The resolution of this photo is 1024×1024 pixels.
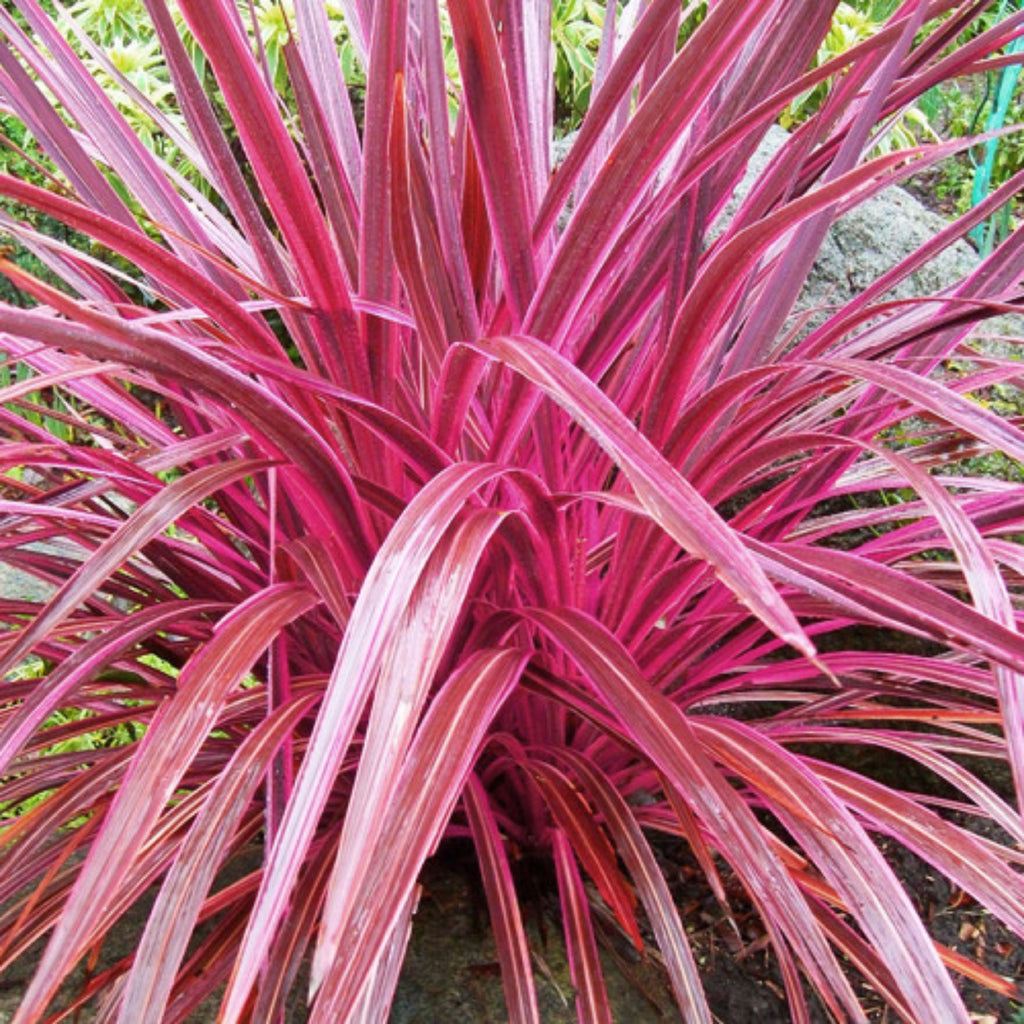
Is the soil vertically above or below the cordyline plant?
below

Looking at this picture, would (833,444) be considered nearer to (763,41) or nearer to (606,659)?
(606,659)

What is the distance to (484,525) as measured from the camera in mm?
640

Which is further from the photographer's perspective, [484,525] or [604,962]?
[604,962]

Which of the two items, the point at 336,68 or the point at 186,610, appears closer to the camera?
the point at 186,610

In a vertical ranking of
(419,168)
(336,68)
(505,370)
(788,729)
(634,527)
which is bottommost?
(788,729)

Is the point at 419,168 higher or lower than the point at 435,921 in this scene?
higher

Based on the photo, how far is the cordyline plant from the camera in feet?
1.85

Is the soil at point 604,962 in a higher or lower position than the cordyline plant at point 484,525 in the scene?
lower

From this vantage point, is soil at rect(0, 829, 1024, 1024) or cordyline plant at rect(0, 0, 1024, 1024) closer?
cordyline plant at rect(0, 0, 1024, 1024)

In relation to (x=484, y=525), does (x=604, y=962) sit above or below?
below

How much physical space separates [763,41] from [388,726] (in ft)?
2.23

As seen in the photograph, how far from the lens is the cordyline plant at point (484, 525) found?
1.85 feet

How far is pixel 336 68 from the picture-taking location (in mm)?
978

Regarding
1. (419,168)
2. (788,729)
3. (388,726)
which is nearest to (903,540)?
(788,729)
